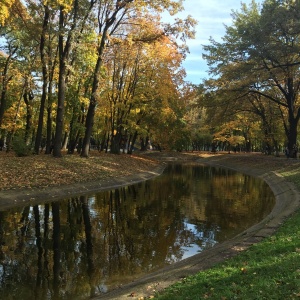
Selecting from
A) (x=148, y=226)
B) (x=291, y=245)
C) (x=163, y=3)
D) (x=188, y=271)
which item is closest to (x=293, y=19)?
(x=163, y=3)

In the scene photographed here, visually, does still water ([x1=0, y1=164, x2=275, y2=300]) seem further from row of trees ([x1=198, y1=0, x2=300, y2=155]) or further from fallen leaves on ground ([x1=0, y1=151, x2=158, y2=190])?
row of trees ([x1=198, y1=0, x2=300, y2=155])

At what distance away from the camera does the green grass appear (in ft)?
17.1

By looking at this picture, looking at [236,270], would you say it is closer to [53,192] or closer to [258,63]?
[53,192]

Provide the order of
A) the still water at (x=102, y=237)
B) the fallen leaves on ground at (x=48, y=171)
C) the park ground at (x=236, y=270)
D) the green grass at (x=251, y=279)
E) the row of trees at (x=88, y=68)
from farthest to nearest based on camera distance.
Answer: the row of trees at (x=88, y=68) → the fallen leaves on ground at (x=48, y=171) → the still water at (x=102, y=237) → the park ground at (x=236, y=270) → the green grass at (x=251, y=279)

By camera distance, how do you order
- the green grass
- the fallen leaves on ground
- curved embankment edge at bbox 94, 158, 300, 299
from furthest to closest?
the fallen leaves on ground → curved embankment edge at bbox 94, 158, 300, 299 → the green grass

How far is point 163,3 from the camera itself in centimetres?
2331

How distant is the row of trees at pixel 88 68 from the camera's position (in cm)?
2262

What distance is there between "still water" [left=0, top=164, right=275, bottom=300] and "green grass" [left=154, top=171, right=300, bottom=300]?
1.97 meters

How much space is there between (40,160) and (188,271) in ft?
51.5

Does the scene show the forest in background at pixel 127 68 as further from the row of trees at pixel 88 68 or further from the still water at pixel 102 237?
the still water at pixel 102 237

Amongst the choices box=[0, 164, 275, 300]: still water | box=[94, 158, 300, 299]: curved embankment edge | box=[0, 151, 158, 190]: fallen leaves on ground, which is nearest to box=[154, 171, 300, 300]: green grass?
box=[94, 158, 300, 299]: curved embankment edge

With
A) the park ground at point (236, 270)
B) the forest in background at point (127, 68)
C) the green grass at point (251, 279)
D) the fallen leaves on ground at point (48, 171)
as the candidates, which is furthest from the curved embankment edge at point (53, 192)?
the green grass at point (251, 279)

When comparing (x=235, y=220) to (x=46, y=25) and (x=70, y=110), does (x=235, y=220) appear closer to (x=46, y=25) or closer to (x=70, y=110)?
(x=46, y=25)

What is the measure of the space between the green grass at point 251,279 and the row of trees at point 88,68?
13683 millimetres
